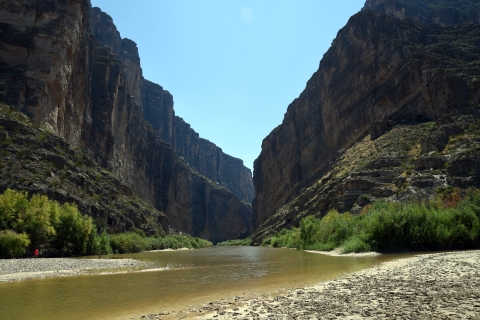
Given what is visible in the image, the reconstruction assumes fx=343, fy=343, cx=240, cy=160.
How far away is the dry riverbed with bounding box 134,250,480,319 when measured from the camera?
25.9 ft

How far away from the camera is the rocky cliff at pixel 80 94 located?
58094 mm

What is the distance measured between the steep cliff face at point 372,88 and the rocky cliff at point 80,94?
47.8 m

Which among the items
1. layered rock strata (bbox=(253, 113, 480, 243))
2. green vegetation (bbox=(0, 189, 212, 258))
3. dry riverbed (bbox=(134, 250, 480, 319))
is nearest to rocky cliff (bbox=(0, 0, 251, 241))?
green vegetation (bbox=(0, 189, 212, 258))

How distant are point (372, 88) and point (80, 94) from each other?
66.1 metres

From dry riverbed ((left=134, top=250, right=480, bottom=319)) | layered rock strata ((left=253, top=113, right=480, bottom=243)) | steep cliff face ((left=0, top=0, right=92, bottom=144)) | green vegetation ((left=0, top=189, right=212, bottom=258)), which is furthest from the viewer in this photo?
steep cliff face ((left=0, top=0, right=92, bottom=144))

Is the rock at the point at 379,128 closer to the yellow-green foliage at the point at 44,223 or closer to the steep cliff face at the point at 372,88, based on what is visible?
the steep cliff face at the point at 372,88

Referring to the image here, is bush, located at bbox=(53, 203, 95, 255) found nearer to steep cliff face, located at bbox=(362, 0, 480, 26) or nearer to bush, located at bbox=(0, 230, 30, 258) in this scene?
bush, located at bbox=(0, 230, 30, 258)

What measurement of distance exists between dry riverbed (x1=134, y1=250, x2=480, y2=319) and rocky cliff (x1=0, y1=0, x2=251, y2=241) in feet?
188

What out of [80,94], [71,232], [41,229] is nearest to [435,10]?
[80,94]

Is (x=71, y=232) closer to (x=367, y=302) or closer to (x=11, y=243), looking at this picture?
(x=11, y=243)

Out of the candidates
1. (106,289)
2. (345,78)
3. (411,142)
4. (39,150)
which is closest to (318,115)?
(345,78)

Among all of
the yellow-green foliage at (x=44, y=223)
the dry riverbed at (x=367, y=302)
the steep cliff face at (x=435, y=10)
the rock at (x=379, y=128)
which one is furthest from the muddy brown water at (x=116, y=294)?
the steep cliff face at (x=435, y=10)

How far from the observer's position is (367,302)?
9.12 metres

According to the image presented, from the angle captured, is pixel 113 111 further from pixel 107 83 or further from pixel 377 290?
pixel 377 290
